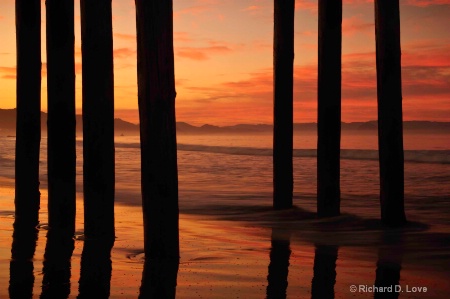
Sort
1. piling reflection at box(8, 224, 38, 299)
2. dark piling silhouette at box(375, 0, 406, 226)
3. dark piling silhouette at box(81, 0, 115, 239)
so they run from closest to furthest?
piling reflection at box(8, 224, 38, 299) < dark piling silhouette at box(81, 0, 115, 239) < dark piling silhouette at box(375, 0, 406, 226)

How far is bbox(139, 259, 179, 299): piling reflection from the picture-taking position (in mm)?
4379

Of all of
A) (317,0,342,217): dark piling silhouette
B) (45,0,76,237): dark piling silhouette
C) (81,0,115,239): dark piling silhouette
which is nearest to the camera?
(81,0,115,239): dark piling silhouette

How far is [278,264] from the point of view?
213 inches

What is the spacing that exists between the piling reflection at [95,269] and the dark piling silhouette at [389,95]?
109 inches

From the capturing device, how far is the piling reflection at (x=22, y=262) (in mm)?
4316

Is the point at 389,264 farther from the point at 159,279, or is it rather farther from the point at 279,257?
the point at 159,279

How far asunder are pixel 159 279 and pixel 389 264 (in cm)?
181

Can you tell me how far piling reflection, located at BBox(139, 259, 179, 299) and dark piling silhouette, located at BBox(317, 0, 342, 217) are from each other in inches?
125

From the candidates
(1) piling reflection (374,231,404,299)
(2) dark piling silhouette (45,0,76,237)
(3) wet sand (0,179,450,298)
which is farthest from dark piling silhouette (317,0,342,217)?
(2) dark piling silhouette (45,0,76,237)

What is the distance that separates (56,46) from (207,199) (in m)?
5.11

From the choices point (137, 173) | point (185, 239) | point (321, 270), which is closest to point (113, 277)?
point (321, 270)

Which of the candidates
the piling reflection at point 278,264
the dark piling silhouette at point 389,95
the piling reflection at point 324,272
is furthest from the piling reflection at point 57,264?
the dark piling silhouette at point 389,95

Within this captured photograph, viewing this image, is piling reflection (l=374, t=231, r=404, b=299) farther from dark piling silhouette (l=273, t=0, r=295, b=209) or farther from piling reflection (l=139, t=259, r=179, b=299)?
dark piling silhouette (l=273, t=0, r=295, b=209)

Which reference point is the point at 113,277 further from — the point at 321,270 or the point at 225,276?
the point at 321,270
